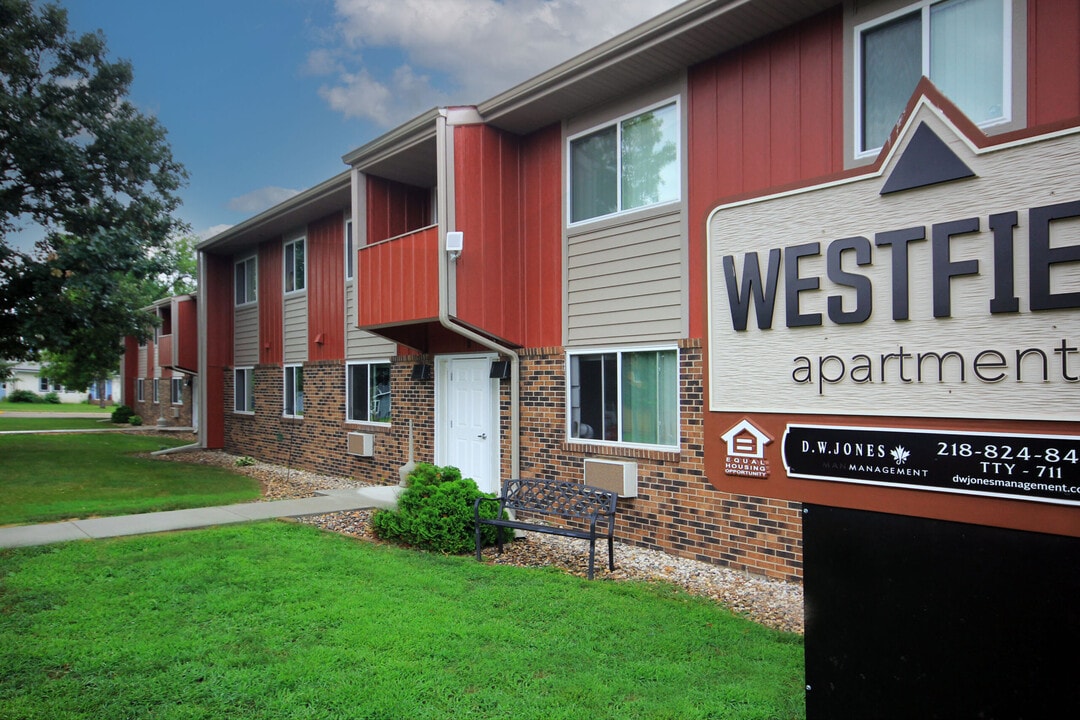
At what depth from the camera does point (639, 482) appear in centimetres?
814

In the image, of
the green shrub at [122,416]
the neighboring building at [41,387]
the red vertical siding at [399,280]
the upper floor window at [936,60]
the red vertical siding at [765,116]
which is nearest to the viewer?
the upper floor window at [936,60]

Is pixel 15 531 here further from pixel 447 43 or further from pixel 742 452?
pixel 447 43

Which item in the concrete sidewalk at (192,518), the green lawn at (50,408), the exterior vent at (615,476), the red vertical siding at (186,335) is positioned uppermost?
the red vertical siding at (186,335)

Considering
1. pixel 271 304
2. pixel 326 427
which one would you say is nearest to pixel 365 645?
pixel 326 427

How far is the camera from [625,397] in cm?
842

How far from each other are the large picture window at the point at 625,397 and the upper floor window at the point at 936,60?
10.2ft

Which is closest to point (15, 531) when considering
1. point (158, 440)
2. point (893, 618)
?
point (893, 618)

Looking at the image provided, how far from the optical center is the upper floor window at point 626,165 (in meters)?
8.09

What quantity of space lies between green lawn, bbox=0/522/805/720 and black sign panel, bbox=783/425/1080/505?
1.92 m

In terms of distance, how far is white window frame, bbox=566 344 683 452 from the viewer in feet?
25.6

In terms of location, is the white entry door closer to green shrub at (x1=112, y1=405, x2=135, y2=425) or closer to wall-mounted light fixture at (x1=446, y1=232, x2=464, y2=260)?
wall-mounted light fixture at (x1=446, y1=232, x2=464, y2=260)

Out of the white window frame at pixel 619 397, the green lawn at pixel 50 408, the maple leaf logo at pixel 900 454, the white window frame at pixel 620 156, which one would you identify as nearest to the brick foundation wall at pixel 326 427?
the white window frame at pixel 619 397

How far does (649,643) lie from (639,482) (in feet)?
11.1

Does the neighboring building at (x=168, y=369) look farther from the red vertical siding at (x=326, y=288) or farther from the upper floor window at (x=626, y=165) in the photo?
the upper floor window at (x=626, y=165)
